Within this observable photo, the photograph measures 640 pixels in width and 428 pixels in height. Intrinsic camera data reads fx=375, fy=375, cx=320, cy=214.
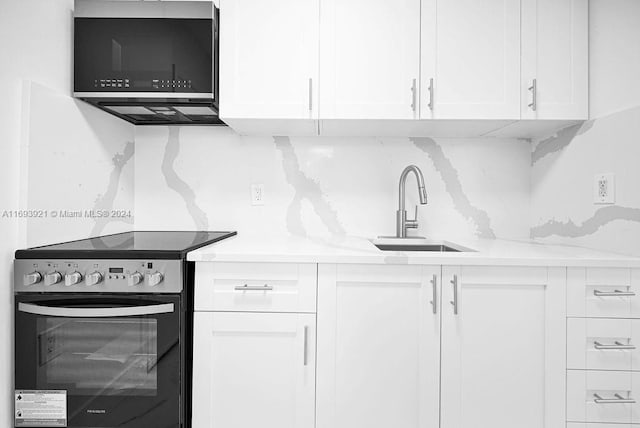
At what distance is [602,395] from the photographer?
1358 mm

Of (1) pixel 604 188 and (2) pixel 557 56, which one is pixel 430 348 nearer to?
(1) pixel 604 188

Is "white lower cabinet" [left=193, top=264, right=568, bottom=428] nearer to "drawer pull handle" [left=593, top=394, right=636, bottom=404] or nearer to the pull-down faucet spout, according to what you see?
"drawer pull handle" [left=593, top=394, right=636, bottom=404]

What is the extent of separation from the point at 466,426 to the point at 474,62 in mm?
1462

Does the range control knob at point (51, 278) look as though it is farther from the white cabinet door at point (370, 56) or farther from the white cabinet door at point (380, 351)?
the white cabinet door at point (370, 56)

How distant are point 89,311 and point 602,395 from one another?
1.85 metres

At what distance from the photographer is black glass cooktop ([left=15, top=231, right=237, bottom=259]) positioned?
51.1 inches

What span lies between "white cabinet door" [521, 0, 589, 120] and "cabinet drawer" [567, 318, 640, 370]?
86 cm

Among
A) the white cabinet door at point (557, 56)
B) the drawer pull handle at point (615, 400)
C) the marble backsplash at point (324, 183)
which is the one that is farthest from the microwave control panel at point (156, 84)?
the drawer pull handle at point (615, 400)

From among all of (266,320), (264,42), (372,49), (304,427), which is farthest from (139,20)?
(304,427)

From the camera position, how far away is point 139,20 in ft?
5.27

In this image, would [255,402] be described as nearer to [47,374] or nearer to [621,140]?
[47,374]

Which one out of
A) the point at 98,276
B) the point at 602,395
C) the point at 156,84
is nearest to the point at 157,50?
the point at 156,84

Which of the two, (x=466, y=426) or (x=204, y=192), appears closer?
(x=466, y=426)

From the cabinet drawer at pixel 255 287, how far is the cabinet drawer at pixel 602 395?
39.0 inches
